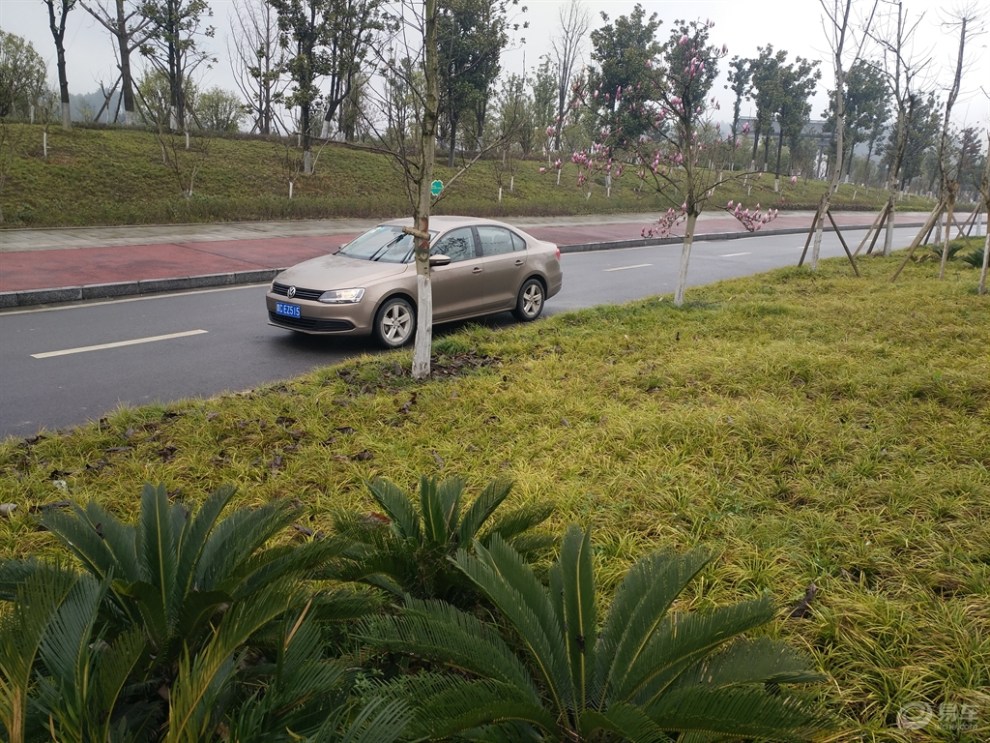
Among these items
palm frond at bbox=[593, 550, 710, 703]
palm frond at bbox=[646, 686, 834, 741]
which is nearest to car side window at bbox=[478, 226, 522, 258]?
palm frond at bbox=[593, 550, 710, 703]

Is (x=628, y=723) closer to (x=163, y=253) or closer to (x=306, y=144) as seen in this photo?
(x=163, y=253)

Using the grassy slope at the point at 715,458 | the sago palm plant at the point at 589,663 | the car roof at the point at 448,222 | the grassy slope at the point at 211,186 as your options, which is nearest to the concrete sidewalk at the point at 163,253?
the grassy slope at the point at 211,186

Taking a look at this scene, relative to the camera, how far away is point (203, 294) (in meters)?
10.8

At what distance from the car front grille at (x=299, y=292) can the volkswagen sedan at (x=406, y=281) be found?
1 centimetres

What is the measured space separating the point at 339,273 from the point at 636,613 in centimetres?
615

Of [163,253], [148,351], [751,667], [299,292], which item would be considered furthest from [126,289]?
[751,667]

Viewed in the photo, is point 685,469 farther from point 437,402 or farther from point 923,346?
point 923,346

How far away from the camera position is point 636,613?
221cm

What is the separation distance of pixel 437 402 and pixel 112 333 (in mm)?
4554

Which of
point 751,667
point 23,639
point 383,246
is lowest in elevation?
point 751,667

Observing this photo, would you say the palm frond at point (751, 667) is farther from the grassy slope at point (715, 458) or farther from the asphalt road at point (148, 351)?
the asphalt road at point (148, 351)

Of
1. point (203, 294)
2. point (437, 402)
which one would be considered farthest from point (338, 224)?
point (437, 402)

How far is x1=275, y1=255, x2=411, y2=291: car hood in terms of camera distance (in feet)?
24.8

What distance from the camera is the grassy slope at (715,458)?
2.83m
